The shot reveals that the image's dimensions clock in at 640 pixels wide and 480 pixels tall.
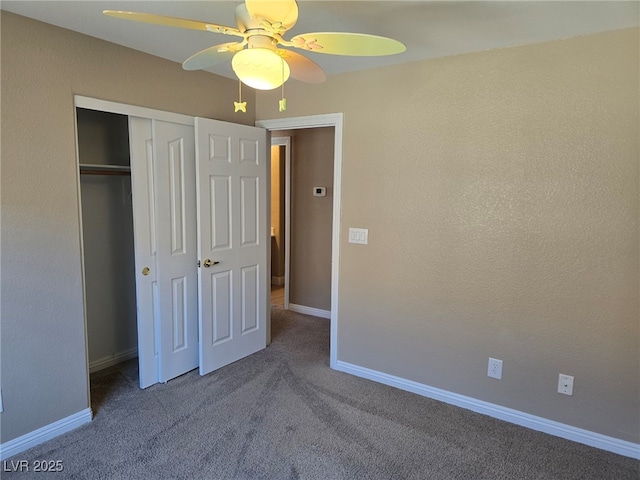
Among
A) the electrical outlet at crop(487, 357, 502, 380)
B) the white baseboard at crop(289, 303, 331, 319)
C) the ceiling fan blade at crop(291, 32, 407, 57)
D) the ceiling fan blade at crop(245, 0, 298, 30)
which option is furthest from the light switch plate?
the ceiling fan blade at crop(245, 0, 298, 30)

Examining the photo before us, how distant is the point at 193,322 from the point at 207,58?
211 centimetres

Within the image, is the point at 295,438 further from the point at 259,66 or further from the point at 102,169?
the point at 102,169

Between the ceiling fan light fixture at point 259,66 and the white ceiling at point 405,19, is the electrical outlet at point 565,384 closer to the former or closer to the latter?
the white ceiling at point 405,19

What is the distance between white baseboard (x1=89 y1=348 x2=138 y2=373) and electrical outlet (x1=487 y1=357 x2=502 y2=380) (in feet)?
9.41

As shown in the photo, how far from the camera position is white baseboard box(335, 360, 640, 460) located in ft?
7.46

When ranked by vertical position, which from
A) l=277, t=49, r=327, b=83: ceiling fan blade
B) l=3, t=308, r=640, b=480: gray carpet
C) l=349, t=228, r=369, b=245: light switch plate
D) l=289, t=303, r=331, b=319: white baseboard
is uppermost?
l=277, t=49, r=327, b=83: ceiling fan blade

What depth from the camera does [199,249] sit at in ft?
9.73

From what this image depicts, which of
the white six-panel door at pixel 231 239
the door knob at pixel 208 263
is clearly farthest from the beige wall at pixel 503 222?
the door knob at pixel 208 263

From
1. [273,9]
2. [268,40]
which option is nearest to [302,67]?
[268,40]

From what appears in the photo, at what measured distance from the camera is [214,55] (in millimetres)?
1645

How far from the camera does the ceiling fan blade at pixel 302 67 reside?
1.59 metres

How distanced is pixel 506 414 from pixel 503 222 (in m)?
1.25

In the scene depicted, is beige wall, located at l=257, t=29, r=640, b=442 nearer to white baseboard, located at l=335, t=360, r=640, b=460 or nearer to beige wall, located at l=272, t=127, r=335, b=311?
white baseboard, located at l=335, t=360, r=640, b=460

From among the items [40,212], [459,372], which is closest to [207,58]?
[40,212]
